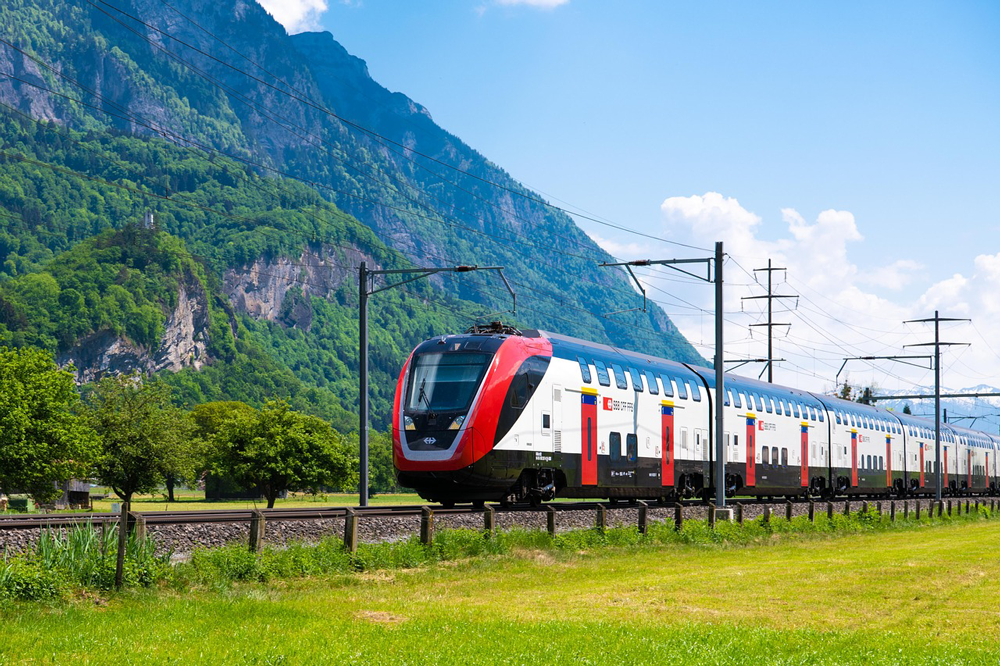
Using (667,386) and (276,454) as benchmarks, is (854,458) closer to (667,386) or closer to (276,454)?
(667,386)

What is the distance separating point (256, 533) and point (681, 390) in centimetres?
2361

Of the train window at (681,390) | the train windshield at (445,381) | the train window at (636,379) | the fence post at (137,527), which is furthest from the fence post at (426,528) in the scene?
the train window at (681,390)

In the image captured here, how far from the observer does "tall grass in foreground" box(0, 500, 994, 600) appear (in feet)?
59.4

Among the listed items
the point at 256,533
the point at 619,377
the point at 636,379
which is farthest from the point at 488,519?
the point at 636,379

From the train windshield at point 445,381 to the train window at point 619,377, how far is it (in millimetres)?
7731

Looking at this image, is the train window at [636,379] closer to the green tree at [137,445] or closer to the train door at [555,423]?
the train door at [555,423]

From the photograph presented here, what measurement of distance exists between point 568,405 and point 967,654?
19.5m

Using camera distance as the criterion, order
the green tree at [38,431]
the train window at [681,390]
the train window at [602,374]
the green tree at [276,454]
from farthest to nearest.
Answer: the green tree at [276,454], the green tree at [38,431], the train window at [681,390], the train window at [602,374]

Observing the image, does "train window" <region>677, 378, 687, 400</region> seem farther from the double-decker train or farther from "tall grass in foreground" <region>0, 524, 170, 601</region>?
"tall grass in foreground" <region>0, 524, 170, 601</region>

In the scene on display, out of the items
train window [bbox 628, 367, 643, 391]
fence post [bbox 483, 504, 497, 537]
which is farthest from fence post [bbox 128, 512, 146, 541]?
train window [bbox 628, 367, 643, 391]

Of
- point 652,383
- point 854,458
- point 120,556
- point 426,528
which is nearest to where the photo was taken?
point 120,556

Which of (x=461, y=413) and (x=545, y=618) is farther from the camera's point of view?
(x=461, y=413)

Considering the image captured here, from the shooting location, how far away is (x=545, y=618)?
18.0 metres

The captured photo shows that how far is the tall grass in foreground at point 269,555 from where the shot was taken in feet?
59.4
